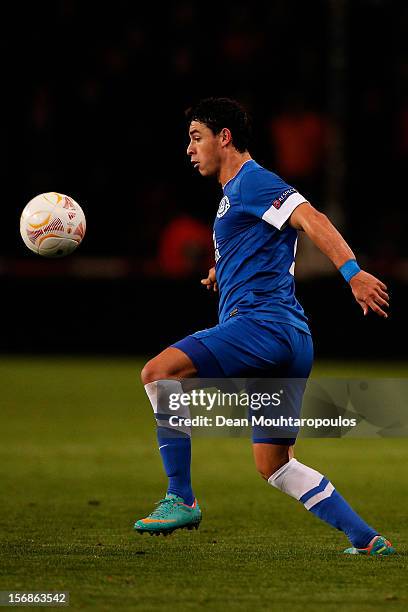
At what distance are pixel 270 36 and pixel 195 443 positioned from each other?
358 inches

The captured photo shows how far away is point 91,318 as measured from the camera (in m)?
16.0

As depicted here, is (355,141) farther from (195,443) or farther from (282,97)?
(195,443)

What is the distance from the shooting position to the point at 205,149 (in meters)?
5.73

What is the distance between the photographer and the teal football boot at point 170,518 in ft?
17.6

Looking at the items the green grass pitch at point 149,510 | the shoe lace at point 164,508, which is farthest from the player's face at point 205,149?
the green grass pitch at point 149,510

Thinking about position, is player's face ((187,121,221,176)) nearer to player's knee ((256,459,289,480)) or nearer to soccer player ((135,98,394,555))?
soccer player ((135,98,394,555))

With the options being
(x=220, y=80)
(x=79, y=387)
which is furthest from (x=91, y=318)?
(x=220, y=80)

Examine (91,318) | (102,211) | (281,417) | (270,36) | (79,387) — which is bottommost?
(281,417)

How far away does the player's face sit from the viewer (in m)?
5.72

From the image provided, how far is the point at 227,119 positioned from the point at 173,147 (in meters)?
11.5

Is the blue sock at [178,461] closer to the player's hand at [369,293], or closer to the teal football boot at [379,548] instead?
the teal football boot at [379,548]

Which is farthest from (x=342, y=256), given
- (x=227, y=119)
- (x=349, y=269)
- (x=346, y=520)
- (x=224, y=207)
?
(x=346, y=520)

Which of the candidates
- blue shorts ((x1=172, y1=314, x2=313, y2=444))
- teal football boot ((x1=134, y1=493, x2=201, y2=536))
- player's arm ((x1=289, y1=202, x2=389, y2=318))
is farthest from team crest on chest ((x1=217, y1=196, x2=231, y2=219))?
teal football boot ((x1=134, y1=493, x2=201, y2=536))

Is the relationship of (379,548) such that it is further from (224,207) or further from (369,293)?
(224,207)
